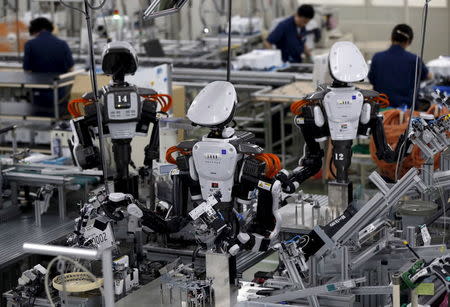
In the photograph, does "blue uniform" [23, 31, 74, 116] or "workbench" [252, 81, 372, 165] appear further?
"blue uniform" [23, 31, 74, 116]

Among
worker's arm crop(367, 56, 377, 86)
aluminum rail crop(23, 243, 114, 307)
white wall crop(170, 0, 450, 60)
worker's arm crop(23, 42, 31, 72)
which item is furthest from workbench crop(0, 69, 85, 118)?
aluminum rail crop(23, 243, 114, 307)

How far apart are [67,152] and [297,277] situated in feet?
11.9

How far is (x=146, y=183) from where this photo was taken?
25.8 ft

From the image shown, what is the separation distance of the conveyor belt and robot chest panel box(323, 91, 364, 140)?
2.18 m

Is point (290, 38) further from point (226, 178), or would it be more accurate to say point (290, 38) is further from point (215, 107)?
point (226, 178)

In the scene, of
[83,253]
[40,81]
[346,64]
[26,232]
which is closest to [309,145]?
[346,64]

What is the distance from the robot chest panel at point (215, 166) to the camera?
20.6 feet

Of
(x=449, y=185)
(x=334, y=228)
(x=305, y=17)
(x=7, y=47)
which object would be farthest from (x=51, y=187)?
(x=7, y=47)

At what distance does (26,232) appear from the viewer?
790cm

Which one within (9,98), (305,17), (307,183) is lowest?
(307,183)

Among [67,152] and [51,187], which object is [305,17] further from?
[51,187]

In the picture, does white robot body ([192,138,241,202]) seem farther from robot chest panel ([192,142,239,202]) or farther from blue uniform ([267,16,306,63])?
blue uniform ([267,16,306,63])

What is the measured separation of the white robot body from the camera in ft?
20.6

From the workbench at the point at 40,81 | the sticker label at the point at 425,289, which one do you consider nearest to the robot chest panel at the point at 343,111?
the sticker label at the point at 425,289
